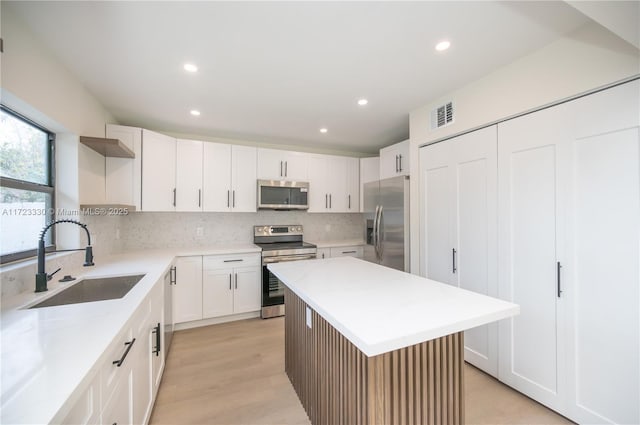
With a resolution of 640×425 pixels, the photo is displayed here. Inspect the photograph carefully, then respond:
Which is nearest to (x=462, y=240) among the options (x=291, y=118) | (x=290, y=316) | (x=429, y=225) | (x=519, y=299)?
(x=429, y=225)

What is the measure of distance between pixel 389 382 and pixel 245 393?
137cm

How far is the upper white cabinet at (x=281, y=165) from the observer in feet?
12.2

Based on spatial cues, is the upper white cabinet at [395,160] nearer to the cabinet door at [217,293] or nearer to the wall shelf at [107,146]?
the cabinet door at [217,293]

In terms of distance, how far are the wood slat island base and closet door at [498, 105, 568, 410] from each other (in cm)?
93

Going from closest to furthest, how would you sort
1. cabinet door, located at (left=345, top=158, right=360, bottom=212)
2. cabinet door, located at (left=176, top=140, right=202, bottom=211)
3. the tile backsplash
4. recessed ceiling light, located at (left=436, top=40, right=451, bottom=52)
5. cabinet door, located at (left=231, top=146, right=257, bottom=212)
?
recessed ceiling light, located at (left=436, top=40, right=451, bottom=52)
the tile backsplash
cabinet door, located at (left=176, top=140, right=202, bottom=211)
cabinet door, located at (left=231, top=146, right=257, bottom=212)
cabinet door, located at (left=345, top=158, right=360, bottom=212)

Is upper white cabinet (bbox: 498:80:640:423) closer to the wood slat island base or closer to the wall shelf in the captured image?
the wood slat island base

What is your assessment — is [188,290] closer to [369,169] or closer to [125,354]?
[125,354]

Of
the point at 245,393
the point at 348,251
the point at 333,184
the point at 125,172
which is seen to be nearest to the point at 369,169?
the point at 333,184

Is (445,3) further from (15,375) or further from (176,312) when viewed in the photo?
(176,312)

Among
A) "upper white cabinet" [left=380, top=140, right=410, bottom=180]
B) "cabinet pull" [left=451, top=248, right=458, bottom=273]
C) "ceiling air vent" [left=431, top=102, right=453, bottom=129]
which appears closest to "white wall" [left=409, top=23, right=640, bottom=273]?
"ceiling air vent" [left=431, top=102, right=453, bottom=129]

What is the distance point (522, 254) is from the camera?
1928 mm

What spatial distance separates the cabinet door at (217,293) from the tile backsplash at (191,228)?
2.19 ft

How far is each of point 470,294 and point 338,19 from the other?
1.74 m

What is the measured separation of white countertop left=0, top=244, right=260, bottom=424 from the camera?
656mm
